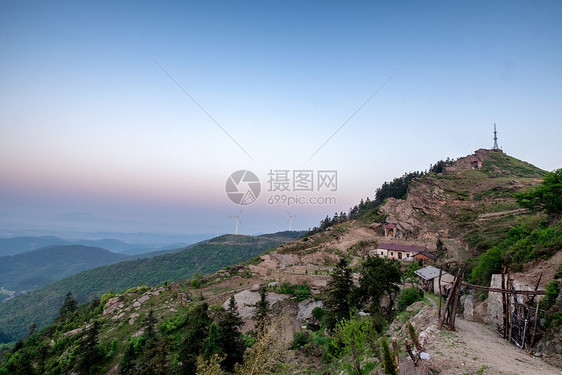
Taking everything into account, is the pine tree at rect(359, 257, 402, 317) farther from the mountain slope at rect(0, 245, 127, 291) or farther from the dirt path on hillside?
the mountain slope at rect(0, 245, 127, 291)

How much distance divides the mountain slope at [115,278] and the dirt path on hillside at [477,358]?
6659cm

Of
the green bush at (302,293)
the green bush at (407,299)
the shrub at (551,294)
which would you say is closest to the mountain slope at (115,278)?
the green bush at (302,293)

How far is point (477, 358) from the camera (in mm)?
8547

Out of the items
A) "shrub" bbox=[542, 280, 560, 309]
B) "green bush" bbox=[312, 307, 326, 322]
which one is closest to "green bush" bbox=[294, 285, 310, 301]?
"green bush" bbox=[312, 307, 326, 322]

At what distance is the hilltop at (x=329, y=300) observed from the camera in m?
11.4

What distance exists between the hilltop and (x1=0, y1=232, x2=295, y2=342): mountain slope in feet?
6.41

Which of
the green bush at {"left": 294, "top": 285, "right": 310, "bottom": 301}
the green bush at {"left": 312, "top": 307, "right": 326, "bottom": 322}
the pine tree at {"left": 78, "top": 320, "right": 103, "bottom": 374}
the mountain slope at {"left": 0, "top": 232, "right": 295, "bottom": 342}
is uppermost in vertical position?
the green bush at {"left": 294, "top": 285, "right": 310, "bottom": 301}

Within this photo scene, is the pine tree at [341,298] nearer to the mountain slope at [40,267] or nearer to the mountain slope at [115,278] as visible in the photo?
Answer: the mountain slope at [115,278]

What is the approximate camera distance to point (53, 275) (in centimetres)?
17312

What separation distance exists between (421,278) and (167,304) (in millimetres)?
29413

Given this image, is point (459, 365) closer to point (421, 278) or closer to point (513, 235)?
point (513, 235)

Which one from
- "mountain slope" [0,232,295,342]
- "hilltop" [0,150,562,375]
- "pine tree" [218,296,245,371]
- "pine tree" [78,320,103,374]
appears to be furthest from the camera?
"mountain slope" [0,232,295,342]

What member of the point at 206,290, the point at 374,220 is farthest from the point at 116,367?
the point at 374,220

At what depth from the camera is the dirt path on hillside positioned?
7857 mm
